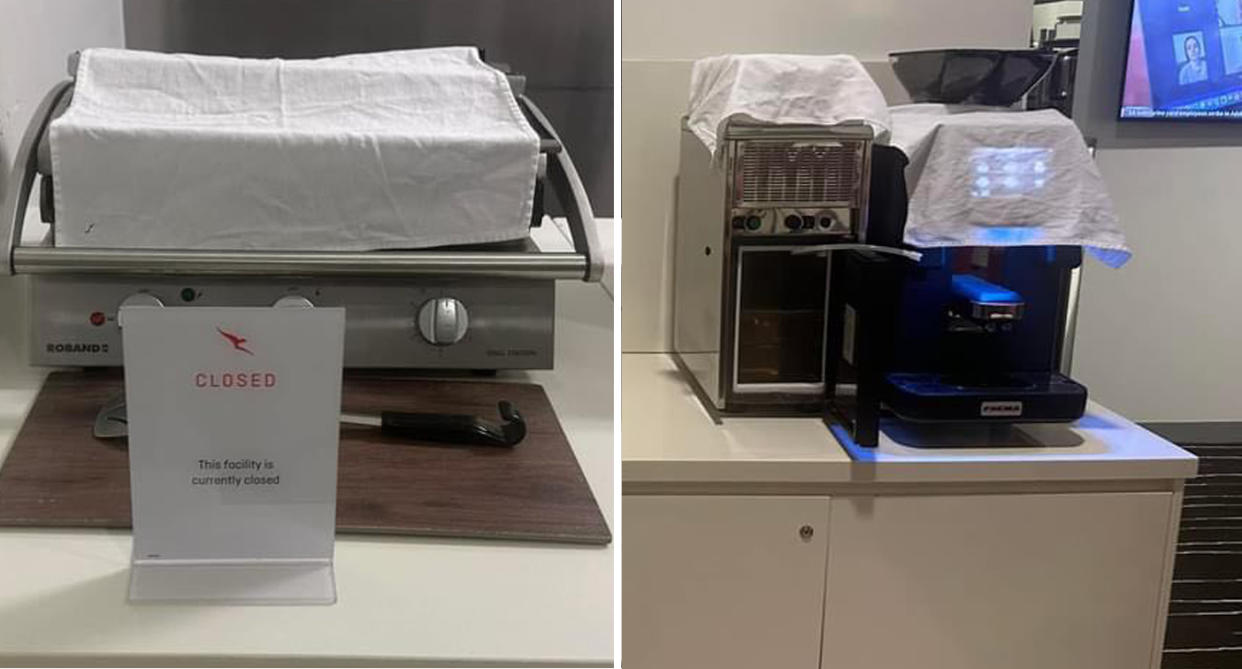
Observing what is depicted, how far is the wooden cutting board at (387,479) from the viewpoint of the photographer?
0.63 m

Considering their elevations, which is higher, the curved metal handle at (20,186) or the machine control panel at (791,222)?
the curved metal handle at (20,186)

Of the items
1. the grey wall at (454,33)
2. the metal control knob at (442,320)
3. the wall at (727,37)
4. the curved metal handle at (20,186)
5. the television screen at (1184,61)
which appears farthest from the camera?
the television screen at (1184,61)

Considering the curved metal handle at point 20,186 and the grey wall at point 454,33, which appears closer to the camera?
the curved metal handle at point 20,186

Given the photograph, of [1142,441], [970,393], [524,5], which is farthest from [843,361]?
[524,5]

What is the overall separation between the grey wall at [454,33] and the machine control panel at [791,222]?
209 millimetres

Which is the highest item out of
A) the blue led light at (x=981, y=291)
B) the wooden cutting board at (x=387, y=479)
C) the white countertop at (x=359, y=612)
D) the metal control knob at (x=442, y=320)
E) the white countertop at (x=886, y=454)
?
the metal control knob at (x=442, y=320)

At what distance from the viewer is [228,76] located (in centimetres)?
87

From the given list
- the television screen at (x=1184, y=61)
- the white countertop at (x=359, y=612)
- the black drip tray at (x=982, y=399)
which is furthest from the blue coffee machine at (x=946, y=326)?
the television screen at (x=1184, y=61)

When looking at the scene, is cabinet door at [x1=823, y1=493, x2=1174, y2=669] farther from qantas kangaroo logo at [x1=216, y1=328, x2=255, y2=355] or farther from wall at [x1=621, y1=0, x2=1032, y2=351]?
qantas kangaroo logo at [x1=216, y1=328, x2=255, y2=355]

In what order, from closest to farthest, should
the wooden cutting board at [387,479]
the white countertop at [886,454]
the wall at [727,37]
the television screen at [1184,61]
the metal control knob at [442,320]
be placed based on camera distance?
the wooden cutting board at [387,479], the metal control knob at [442,320], the white countertop at [886,454], the wall at [727,37], the television screen at [1184,61]

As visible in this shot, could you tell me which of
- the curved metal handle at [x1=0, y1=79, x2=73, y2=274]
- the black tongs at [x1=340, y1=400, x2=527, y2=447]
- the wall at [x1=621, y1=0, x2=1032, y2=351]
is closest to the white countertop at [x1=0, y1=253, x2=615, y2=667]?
the black tongs at [x1=340, y1=400, x2=527, y2=447]

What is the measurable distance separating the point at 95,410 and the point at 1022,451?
888 millimetres

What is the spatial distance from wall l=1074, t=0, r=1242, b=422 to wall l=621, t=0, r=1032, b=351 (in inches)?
54.0

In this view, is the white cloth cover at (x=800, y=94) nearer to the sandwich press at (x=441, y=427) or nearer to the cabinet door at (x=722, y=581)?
the cabinet door at (x=722, y=581)
